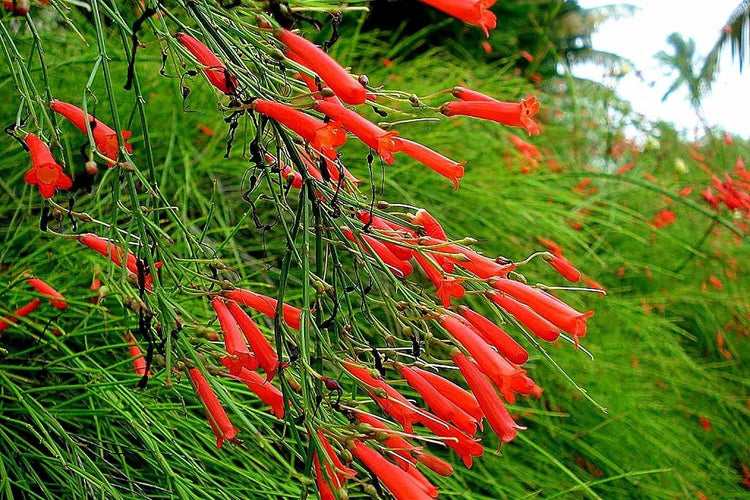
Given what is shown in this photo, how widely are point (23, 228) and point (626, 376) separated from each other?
6.15 feet

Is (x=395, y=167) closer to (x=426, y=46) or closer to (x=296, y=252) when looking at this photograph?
(x=296, y=252)

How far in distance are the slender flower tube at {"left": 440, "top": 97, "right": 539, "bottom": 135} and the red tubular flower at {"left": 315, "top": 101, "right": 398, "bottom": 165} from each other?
171mm

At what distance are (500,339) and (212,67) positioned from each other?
50 cm

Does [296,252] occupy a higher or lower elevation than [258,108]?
lower

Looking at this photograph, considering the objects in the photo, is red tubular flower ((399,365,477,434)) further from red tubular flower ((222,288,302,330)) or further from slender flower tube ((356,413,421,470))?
red tubular flower ((222,288,302,330))

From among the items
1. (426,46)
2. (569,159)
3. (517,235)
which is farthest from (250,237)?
(426,46)

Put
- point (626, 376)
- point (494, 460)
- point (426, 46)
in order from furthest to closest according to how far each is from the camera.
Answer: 1. point (426, 46)
2. point (626, 376)
3. point (494, 460)

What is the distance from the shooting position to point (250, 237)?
7.82ft

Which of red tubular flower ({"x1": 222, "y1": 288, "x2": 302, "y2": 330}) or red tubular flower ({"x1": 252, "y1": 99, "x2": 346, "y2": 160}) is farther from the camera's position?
red tubular flower ({"x1": 222, "y1": 288, "x2": 302, "y2": 330})

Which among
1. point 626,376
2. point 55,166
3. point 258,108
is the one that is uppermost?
point 258,108

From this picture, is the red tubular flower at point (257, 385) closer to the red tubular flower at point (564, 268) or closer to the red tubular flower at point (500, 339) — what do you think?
the red tubular flower at point (500, 339)

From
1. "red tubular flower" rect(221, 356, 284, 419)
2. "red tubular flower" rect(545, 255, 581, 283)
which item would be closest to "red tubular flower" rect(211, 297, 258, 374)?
"red tubular flower" rect(221, 356, 284, 419)

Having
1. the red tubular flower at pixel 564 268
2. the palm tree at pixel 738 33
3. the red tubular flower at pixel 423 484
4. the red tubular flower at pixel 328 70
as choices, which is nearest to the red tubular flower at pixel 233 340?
the red tubular flower at pixel 423 484

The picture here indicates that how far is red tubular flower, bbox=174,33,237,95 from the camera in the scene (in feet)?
3.01
